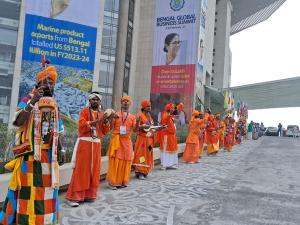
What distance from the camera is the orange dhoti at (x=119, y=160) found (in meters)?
7.91

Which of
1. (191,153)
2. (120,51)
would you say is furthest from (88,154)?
(120,51)

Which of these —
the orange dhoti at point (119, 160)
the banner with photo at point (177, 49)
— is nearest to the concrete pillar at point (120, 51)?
the banner with photo at point (177, 49)

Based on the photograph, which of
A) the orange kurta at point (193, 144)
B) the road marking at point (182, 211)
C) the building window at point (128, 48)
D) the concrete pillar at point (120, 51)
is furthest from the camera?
the building window at point (128, 48)

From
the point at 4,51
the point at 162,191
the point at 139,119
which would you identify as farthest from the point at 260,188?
the point at 4,51

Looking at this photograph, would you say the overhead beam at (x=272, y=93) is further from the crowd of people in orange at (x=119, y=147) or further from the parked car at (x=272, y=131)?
the crowd of people in orange at (x=119, y=147)

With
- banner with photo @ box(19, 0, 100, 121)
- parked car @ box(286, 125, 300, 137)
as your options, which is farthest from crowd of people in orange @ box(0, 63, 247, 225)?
parked car @ box(286, 125, 300, 137)

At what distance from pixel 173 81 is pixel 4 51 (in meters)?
11.9

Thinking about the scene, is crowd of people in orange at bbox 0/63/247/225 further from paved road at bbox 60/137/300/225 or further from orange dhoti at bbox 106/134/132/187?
paved road at bbox 60/137/300/225

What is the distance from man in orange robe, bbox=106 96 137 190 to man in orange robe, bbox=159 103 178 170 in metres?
3.36

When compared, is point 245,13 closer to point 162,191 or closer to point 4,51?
point 4,51

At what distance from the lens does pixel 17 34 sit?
25.3 m

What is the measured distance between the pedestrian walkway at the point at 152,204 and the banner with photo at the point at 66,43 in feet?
22.1

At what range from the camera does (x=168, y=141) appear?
→ 1174 centimetres

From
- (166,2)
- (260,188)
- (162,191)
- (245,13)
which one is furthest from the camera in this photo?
(245,13)
